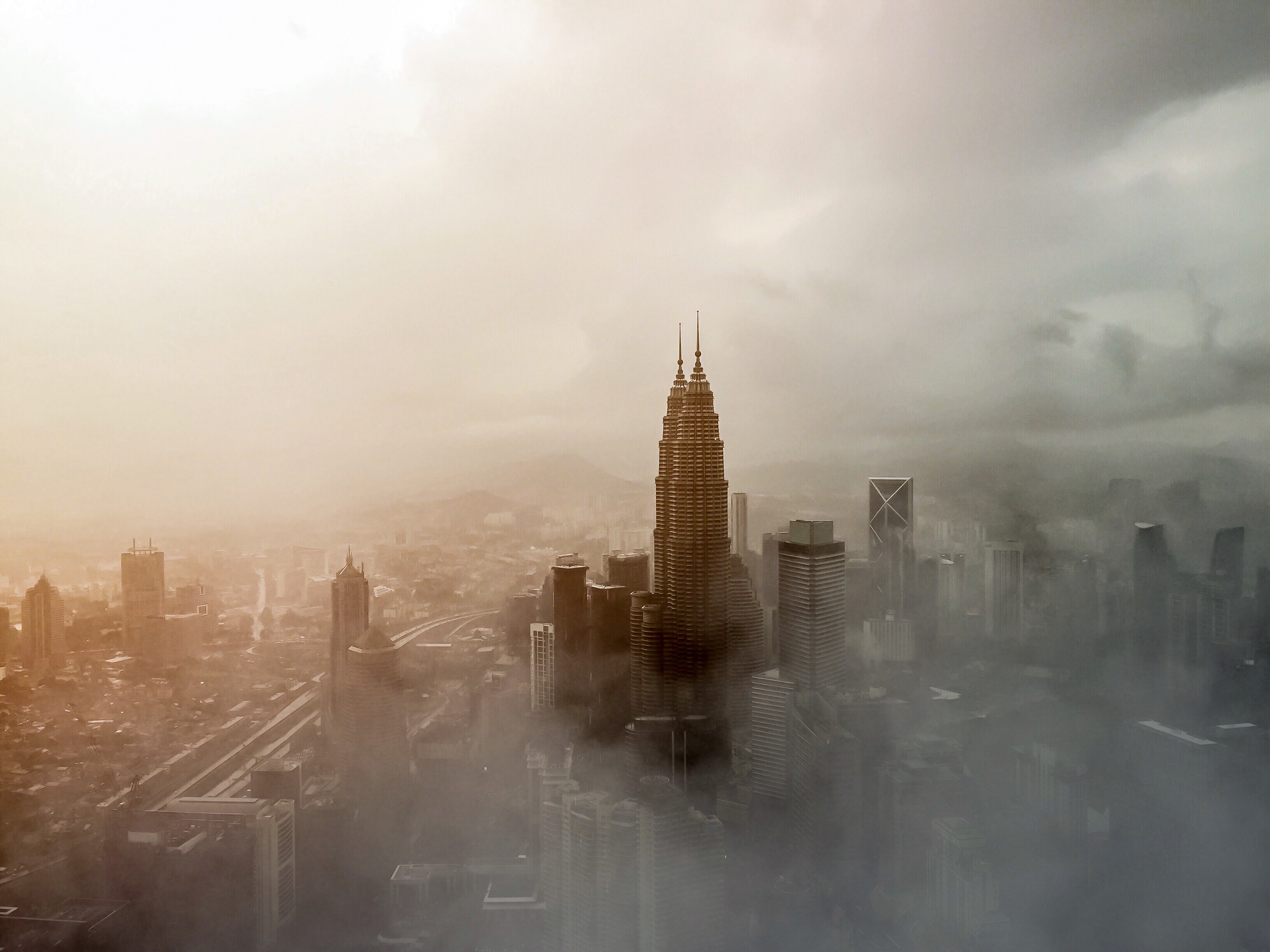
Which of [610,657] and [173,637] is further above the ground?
[173,637]

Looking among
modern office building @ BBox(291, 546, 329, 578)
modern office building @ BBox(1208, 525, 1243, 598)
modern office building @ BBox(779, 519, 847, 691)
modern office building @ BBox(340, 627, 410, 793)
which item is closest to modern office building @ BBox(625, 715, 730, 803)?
modern office building @ BBox(779, 519, 847, 691)

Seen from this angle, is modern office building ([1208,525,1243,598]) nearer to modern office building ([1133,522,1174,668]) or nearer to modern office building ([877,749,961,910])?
modern office building ([1133,522,1174,668])

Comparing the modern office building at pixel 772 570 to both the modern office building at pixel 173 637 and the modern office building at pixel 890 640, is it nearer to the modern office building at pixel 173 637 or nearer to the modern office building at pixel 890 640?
the modern office building at pixel 890 640

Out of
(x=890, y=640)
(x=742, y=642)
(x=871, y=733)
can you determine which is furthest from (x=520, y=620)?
(x=890, y=640)

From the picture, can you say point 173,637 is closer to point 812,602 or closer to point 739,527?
point 739,527

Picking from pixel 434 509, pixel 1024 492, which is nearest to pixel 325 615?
pixel 434 509

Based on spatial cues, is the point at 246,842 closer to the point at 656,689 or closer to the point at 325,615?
the point at 325,615

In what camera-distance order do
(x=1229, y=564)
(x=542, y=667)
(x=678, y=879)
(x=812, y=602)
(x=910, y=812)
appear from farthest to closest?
(x=812, y=602), (x=542, y=667), (x=1229, y=564), (x=910, y=812), (x=678, y=879)
